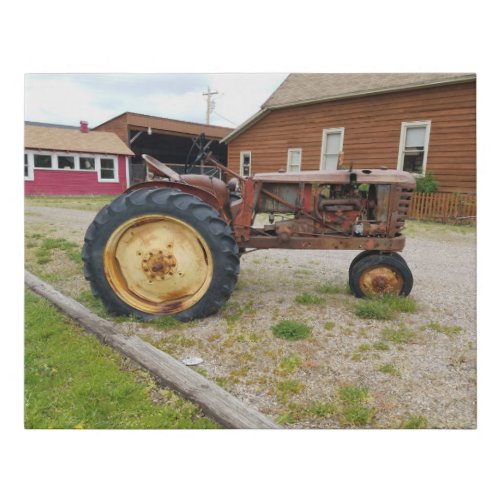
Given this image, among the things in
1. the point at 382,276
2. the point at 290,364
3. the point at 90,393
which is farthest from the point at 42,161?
the point at 382,276

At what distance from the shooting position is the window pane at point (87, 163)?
5020 mm

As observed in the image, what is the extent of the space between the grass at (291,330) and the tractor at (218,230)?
44cm

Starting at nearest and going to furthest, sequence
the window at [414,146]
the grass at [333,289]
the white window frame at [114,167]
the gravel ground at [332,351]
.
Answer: the gravel ground at [332,351], the grass at [333,289], the white window frame at [114,167], the window at [414,146]

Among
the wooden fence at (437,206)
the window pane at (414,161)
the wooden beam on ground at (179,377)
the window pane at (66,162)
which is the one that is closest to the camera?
the wooden beam on ground at (179,377)

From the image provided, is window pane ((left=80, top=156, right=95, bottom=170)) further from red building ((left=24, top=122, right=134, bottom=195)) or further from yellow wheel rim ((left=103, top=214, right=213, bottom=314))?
yellow wheel rim ((left=103, top=214, right=213, bottom=314))

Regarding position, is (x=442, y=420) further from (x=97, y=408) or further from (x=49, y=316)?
(x=49, y=316)

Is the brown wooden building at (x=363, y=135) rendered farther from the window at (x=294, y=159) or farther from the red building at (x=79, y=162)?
the red building at (x=79, y=162)

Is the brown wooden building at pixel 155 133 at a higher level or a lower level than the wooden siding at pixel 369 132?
lower

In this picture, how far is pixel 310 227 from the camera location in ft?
10.1

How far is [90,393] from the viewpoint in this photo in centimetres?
180

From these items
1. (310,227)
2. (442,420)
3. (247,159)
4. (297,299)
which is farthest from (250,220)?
(247,159)

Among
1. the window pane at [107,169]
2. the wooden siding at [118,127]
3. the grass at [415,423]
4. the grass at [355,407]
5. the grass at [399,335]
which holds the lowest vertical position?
the grass at [415,423]

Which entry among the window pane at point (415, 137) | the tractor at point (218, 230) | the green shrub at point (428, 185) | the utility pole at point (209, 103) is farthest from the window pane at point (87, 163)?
the window pane at point (415, 137)

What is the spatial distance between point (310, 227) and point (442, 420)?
1748 mm
